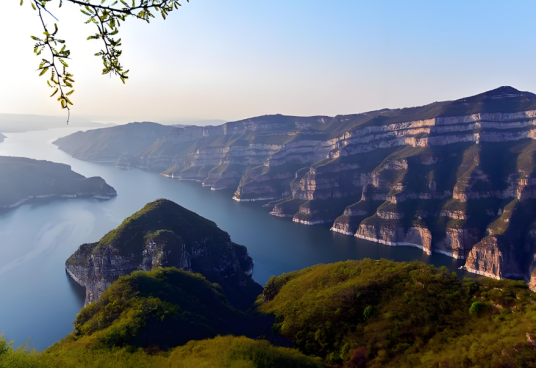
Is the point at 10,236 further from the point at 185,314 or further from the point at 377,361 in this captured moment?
the point at 377,361

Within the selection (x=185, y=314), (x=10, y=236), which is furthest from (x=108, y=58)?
(x=10, y=236)

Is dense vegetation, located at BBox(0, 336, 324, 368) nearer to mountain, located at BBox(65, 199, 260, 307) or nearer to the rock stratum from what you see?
mountain, located at BBox(65, 199, 260, 307)

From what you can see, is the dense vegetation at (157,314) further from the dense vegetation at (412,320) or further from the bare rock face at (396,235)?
the bare rock face at (396,235)

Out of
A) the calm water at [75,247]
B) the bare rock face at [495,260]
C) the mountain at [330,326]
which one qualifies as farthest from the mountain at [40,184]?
the bare rock face at [495,260]

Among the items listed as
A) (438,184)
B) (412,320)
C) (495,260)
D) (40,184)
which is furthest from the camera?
(40,184)

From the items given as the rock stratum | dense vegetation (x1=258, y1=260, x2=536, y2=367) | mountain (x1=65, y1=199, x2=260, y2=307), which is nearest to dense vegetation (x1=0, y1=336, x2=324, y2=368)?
dense vegetation (x1=258, y1=260, x2=536, y2=367)

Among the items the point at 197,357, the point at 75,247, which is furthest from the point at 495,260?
the point at 75,247

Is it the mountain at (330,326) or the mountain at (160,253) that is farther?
the mountain at (160,253)

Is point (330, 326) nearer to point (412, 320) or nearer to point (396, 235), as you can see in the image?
point (412, 320)
